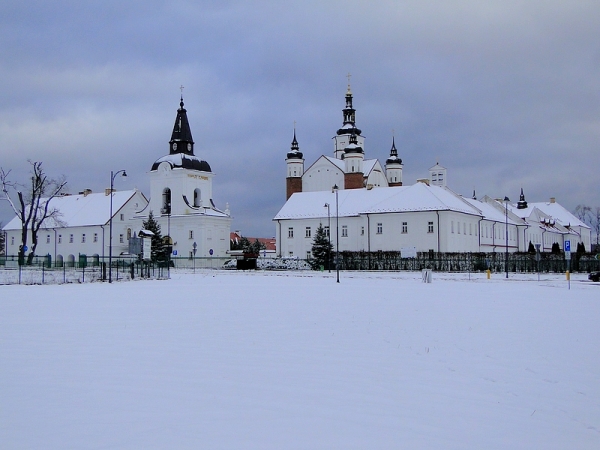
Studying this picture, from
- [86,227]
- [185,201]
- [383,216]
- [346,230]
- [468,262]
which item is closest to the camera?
[468,262]

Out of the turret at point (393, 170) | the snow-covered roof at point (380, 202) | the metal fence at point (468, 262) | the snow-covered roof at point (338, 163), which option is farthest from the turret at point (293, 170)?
the metal fence at point (468, 262)

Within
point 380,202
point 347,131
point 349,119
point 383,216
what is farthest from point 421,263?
point 349,119

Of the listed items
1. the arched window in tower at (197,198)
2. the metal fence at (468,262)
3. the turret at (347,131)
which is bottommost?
the metal fence at (468,262)

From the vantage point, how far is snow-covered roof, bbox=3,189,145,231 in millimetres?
83562

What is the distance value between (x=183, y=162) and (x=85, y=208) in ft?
68.1

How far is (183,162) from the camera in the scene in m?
74.6

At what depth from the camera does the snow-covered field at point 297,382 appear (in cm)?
639

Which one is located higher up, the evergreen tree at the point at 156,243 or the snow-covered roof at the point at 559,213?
the snow-covered roof at the point at 559,213

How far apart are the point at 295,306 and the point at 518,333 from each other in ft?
23.4

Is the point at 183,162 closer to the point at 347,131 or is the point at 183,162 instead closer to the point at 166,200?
the point at 166,200

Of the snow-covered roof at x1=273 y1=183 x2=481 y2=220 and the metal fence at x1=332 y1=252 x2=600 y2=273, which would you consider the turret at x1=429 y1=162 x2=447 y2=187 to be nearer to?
the snow-covered roof at x1=273 y1=183 x2=481 y2=220

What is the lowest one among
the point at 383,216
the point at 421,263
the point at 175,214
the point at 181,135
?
the point at 421,263

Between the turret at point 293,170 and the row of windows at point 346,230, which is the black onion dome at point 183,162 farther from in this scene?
the turret at point 293,170

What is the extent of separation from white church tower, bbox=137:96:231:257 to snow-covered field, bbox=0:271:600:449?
57358mm
